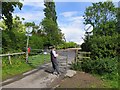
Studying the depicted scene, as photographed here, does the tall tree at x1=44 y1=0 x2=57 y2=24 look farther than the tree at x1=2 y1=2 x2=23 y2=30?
Yes

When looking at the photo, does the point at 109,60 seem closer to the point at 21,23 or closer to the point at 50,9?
the point at 21,23

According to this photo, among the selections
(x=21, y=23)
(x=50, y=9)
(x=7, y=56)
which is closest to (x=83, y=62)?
(x=7, y=56)

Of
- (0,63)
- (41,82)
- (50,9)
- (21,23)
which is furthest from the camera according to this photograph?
(50,9)

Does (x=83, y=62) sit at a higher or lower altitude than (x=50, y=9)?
lower

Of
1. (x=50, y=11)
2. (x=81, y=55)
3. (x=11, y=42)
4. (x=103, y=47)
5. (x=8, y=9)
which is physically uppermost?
(x=50, y=11)

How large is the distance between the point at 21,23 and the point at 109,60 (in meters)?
48.7

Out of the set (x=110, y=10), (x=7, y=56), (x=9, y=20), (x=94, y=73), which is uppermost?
(x=110, y=10)

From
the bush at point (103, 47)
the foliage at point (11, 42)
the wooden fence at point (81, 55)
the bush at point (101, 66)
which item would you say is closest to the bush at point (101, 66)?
the bush at point (101, 66)

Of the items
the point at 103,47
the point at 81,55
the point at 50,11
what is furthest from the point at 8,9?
the point at 50,11

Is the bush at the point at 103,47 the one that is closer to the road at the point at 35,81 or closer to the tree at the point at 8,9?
the road at the point at 35,81

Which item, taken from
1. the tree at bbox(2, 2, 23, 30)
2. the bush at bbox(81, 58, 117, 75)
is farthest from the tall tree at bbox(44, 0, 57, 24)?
the bush at bbox(81, 58, 117, 75)

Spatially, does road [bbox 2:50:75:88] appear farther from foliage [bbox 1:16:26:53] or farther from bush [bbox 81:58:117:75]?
foliage [bbox 1:16:26:53]

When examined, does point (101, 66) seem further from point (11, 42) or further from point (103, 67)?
point (11, 42)

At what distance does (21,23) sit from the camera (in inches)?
2675
